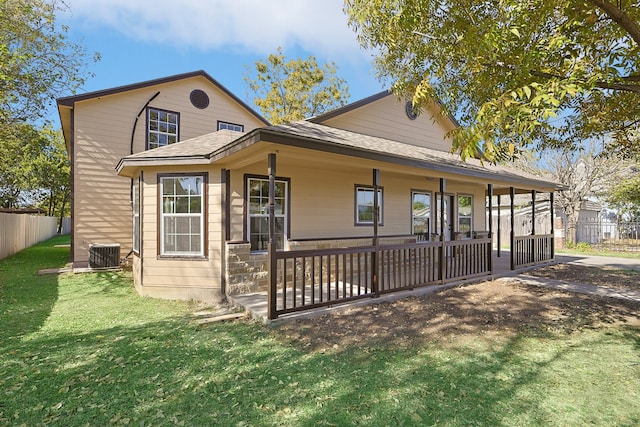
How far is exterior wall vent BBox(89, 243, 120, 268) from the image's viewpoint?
388 inches

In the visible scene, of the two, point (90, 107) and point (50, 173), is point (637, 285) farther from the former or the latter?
point (50, 173)

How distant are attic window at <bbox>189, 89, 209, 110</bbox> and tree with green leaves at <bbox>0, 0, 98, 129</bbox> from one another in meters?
3.43

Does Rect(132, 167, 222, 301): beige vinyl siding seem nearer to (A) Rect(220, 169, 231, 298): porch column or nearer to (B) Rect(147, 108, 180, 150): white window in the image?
(A) Rect(220, 169, 231, 298): porch column

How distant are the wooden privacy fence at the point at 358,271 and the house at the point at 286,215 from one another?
1.0 inches

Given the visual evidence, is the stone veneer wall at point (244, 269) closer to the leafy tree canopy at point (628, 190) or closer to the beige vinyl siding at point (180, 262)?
the beige vinyl siding at point (180, 262)

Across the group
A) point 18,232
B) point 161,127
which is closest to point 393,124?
point 161,127

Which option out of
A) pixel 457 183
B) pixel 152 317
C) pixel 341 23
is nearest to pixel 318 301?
pixel 152 317

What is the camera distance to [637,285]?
26.5 feet

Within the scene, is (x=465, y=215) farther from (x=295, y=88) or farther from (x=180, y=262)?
(x=295, y=88)

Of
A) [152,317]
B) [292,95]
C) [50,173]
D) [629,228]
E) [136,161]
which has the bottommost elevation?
[152,317]

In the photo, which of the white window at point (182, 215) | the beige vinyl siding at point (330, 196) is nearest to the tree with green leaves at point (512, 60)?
the beige vinyl siding at point (330, 196)

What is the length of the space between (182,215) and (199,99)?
298 inches

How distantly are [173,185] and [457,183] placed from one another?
29.9ft

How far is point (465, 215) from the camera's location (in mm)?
12039
